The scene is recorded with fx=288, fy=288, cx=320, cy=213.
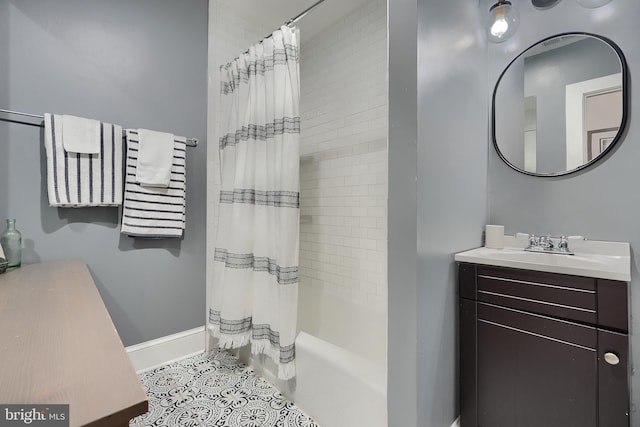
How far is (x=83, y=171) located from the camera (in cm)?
161

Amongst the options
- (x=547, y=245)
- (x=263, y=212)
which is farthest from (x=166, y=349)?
(x=547, y=245)

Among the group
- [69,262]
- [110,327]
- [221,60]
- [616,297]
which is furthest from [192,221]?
[616,297]

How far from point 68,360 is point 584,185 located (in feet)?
6.85

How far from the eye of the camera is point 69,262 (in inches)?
60.4

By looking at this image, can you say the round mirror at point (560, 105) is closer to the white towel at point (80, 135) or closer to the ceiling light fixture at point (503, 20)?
the ceiling light fixture at point (503, 20)

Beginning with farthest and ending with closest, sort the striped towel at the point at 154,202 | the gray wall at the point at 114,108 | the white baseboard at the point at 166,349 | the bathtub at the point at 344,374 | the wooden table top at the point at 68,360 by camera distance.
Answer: the white baseboard at the point at 166,349
the striped towel at the point at 154,202
the gray wall at the point at 114,108
the bathtub at the point at 344,374
the wooden table top at the point at 68,360

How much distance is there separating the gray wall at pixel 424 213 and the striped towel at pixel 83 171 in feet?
Answer: 5.27

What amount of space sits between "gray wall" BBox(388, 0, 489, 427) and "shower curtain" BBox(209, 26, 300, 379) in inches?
23.3

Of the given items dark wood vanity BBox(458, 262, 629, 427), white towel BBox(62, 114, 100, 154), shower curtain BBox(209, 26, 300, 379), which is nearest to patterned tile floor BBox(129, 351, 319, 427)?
shower curtain BBox(209, 26, 300, 379)

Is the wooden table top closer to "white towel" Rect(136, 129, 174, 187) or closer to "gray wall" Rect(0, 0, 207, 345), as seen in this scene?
"gray wall" Rect(0, 0, 207, 345)

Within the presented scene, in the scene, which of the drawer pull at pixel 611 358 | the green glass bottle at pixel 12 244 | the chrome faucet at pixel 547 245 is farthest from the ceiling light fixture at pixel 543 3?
the green glass bottle at pixel 12 244

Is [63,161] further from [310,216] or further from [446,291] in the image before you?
[446,291]

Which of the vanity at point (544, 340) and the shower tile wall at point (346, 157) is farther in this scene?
the shower tile wall at point (346, 157)

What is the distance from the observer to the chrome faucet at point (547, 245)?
4.81 feet
